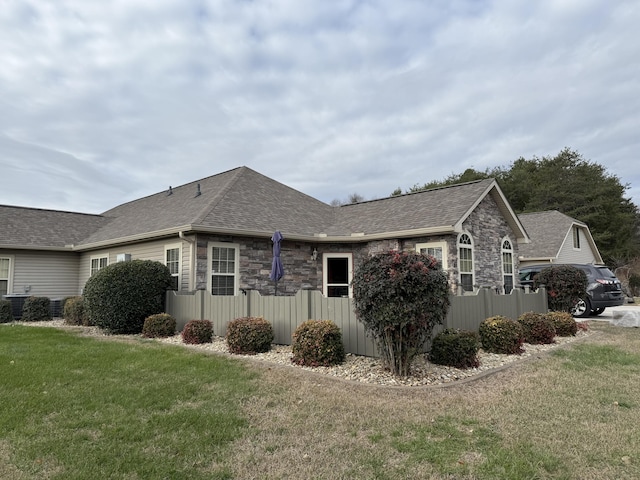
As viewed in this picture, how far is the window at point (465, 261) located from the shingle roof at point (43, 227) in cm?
1448

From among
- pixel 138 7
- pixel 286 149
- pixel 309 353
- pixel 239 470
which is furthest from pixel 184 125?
pixel 239 470

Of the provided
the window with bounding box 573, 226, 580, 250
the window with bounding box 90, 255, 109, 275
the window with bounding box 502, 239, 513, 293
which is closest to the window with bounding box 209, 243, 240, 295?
the window with bounding box 90, 255, 109, 275

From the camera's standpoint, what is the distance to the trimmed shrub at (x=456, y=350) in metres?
6.32

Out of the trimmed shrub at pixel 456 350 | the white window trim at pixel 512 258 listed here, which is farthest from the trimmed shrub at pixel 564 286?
the trimmed shrub at pixel 456 350

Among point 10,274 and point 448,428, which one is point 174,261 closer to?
point 10,274

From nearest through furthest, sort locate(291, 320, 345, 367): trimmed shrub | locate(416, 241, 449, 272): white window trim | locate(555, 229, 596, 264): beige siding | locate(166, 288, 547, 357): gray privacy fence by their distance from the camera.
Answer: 1. locate(291, 320, 345, 367): trimmed shrub
2. locate(166, 288, 547, 357): gray privacy fence
3. locate(416, 241, 449, 272): white window trim
4. locate(555, 229, 596, 264): beige siding

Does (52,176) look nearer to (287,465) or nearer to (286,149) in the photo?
(286,149)

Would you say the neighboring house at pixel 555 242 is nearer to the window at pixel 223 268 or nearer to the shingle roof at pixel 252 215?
the shingle roof at pixel 252 215

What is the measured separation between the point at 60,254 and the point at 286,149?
11663mm

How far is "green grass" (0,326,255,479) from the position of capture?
314cm

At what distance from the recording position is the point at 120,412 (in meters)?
4.27

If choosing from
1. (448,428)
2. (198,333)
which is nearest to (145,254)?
(198,333)

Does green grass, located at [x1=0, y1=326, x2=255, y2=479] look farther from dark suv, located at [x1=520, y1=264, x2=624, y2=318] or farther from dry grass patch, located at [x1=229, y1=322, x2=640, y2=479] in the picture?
dark suv, located at [x1=520, y1=264, x2=624, y2=318]

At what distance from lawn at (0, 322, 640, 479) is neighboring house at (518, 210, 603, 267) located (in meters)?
16.4
